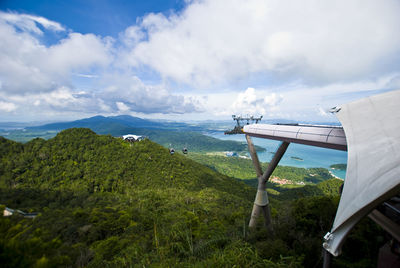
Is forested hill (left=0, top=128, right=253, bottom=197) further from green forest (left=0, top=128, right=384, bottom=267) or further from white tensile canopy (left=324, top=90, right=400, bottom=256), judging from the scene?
white tensile canopy (left=324, top=90, right=400, bottom=256)

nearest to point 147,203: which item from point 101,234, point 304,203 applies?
point 101,234

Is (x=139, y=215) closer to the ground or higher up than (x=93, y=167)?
higher up

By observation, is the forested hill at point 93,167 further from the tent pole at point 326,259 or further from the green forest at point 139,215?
the tent pole at point 326,259

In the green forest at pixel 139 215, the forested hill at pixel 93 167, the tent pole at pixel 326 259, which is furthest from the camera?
the forested hill at pixel 93 167

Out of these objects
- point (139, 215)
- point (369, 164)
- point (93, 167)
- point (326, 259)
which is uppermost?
point (369, 164)

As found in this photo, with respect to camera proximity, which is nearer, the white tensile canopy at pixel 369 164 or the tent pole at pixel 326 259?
the white tensile canopy at pixel 369 164

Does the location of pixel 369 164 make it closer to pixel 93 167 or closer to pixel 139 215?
pixel 139 215

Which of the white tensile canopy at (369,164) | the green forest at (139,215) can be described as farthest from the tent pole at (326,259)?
the green forest at (139,215)

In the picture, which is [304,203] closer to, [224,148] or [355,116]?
[355,116]

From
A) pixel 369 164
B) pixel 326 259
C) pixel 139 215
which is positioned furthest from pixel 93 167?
pixel 369 164
